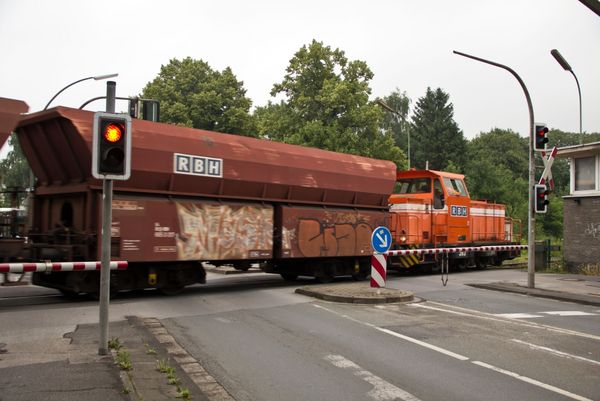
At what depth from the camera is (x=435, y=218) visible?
20203mm

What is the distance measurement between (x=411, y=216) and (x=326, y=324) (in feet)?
35.2

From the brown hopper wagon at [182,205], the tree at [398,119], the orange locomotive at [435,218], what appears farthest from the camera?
the tree at [398,119]

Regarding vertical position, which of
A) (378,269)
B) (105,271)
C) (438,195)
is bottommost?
(378,269)

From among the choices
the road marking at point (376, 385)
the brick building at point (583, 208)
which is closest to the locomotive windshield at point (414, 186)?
the brick building at point (583, 208)

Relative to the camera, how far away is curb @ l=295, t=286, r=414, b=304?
12.2 metres

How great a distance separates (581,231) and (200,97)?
1168 inches

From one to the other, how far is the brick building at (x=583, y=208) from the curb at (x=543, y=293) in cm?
570

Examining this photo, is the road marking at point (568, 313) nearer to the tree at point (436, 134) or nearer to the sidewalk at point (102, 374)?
the sidewalk at point (102, 374)

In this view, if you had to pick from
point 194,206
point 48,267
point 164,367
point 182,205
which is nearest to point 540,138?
point 194,206

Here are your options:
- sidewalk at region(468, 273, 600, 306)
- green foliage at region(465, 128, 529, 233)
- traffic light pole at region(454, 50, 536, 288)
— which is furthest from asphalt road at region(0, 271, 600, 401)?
green foliage at region(465, 128, 529, 233)

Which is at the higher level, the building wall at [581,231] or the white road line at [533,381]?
the building wall at [581,231]

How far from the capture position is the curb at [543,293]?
13.1 meters

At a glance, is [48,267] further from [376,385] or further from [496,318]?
[496,318]

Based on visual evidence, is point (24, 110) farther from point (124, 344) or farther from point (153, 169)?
point (124, 344)
